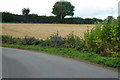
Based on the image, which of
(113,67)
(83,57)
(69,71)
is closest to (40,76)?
(69,71)

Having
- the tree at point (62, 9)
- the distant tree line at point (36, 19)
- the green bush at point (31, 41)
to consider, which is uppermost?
the tree at point (62, 9)

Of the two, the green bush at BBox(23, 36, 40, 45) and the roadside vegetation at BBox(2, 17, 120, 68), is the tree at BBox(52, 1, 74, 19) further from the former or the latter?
the roadside vegetation at BBox(2, 17, 120, 68)

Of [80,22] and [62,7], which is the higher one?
[62,7]

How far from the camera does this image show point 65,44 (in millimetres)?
17688

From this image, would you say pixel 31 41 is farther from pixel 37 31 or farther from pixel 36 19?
pixel 36 19

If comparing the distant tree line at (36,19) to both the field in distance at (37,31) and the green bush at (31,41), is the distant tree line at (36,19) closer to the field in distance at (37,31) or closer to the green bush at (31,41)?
the field in distance at (37,31)

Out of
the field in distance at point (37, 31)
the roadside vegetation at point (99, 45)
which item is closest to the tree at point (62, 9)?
the field in distance at point (37, 31)

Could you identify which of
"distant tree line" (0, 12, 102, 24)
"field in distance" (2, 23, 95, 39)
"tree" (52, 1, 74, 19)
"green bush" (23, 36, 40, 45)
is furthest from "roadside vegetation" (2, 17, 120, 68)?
"tree" (52, 1, 74, 19)

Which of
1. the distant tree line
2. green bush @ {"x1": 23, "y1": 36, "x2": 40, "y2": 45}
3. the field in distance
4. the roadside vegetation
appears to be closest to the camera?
the roadside vegetation

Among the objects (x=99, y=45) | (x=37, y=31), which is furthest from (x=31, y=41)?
(x=37, y=31)

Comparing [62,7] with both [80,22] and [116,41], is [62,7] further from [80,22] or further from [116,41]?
[116,41]

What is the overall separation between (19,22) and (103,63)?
45.3 meters

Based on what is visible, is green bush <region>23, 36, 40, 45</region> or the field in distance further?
the field in distance

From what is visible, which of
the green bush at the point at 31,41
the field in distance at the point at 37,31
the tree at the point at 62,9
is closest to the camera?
the green bush at the point at 31,41
